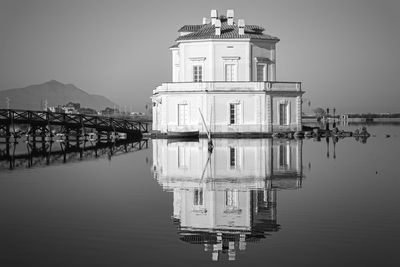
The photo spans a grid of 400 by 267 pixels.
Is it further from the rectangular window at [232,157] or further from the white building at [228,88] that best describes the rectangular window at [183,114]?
the rectangular window at [232,157]

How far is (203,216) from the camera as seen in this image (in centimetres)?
1444

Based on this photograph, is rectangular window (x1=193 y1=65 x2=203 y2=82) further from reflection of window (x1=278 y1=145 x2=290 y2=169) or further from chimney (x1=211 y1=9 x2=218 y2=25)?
reflection of window (x1=278 y1=145 x2=290 y2=169)

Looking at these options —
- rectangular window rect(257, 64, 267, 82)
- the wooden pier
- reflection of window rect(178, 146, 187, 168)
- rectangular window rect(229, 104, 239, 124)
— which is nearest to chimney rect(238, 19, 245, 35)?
rectangular window rect(257, 64, 267, 82)

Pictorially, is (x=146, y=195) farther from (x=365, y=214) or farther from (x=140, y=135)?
(x=140, y=135)

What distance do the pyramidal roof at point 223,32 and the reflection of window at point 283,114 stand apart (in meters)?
5.84

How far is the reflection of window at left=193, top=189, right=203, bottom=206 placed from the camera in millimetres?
16359

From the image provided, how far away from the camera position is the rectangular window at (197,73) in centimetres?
5359

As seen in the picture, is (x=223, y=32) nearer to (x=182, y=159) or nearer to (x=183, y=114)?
(x=183, y=114)

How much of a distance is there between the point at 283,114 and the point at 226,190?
3425 cm

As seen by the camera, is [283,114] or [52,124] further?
[52,124]

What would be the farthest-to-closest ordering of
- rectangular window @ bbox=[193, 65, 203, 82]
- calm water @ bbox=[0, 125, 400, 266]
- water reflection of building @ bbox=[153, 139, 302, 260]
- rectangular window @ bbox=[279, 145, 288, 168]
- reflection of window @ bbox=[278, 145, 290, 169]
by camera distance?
1. rectangular window @ bbox=[193, 65, 203, 82]
2. rectangular window @ bbox=[279, 145, 288, 168]
3. reflection of window @ bbox=[278, 145, 290, 169]
4. water reflection of building @ bbox=[153, 139, 302, 260]
5. calm water @ bbox=[0, 125, 400, 266]

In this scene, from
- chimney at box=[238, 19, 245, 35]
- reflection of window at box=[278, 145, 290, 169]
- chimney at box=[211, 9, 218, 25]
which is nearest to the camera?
reflection of window at box=[278, 145, 290, 169]

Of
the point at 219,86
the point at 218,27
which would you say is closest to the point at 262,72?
the point at 218,27

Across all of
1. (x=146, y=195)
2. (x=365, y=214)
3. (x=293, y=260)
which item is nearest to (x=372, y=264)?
(x=293, y=260)
